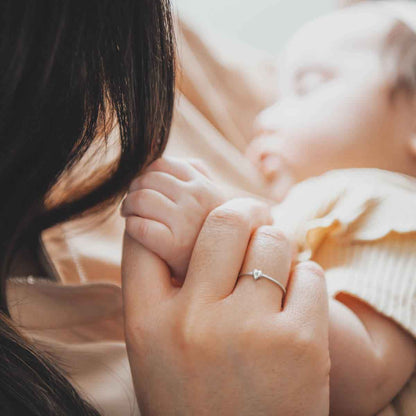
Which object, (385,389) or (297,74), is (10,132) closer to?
(385,389)

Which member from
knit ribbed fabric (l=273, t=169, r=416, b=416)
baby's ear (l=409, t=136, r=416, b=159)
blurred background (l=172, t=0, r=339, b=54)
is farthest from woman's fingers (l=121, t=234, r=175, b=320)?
blurred background (l=172, t=0, r=339, b=54)

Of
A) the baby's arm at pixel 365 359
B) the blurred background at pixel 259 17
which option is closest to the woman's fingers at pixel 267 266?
the baby's arm at pixel 365 359

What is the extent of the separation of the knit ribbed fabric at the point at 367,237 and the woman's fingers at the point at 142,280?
0.79 feet

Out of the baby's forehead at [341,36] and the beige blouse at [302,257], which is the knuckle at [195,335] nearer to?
the beige blouse at [302,257]

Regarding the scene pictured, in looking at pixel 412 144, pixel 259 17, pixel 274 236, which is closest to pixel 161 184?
pixel 274 236

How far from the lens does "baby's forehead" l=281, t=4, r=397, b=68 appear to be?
1001 mm

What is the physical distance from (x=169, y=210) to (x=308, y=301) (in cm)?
19

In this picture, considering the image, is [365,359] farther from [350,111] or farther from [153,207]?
[350,111]

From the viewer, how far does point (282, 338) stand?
0.52 metres

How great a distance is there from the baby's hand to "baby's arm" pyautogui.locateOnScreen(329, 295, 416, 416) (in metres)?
0.20

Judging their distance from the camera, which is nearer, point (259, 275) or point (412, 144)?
point (259, 275)

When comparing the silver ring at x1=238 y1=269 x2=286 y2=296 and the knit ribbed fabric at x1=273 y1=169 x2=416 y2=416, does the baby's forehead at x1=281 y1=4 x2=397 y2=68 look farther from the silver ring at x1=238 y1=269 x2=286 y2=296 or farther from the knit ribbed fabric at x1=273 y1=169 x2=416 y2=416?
the silver ring at x1=238 y1=269 x2=286 y2=296

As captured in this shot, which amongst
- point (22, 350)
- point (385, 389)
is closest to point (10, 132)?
point (22, 350)

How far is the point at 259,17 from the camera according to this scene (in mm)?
1864
